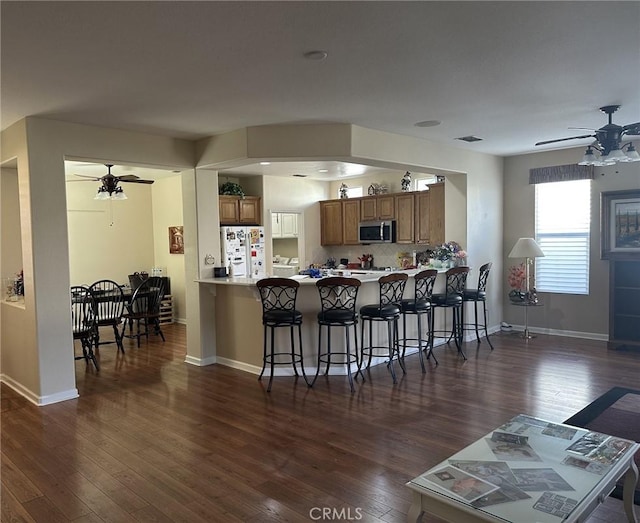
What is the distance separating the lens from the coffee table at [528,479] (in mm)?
1824

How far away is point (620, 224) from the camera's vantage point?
6156 millimetres

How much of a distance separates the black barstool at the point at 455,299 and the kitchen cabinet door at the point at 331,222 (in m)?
3.41

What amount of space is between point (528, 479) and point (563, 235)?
5.58m

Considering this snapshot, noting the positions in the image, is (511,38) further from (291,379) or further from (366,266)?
(366,266)

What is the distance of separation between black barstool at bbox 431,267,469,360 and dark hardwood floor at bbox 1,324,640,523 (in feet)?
1.26

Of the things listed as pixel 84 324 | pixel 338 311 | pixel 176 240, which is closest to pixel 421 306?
pixel 338 311

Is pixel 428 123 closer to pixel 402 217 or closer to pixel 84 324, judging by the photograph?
pixel 402 217

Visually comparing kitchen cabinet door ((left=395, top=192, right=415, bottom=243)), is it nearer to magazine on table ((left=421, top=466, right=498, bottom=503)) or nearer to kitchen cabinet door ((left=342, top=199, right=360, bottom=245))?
kitchen cabinet door ((left=342, top=199, right=360, bottom=245))

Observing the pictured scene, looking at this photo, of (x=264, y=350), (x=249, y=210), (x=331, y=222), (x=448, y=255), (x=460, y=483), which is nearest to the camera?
(x=460, y=483)

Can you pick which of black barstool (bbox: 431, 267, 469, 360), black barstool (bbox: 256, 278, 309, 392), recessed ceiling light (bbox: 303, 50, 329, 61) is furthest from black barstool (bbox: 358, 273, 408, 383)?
recessed ceiling light (bbox: 303, 50, 329, 61)

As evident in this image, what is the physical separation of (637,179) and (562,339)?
2.29 m

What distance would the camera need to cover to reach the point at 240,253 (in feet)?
26.9

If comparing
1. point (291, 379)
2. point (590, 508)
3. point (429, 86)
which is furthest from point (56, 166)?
point (590, 508)

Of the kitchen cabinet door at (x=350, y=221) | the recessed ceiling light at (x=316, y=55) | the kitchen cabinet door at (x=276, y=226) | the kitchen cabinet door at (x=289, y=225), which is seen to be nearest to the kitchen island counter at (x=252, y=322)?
the recessed ceiling light at (x=316, y=55)
